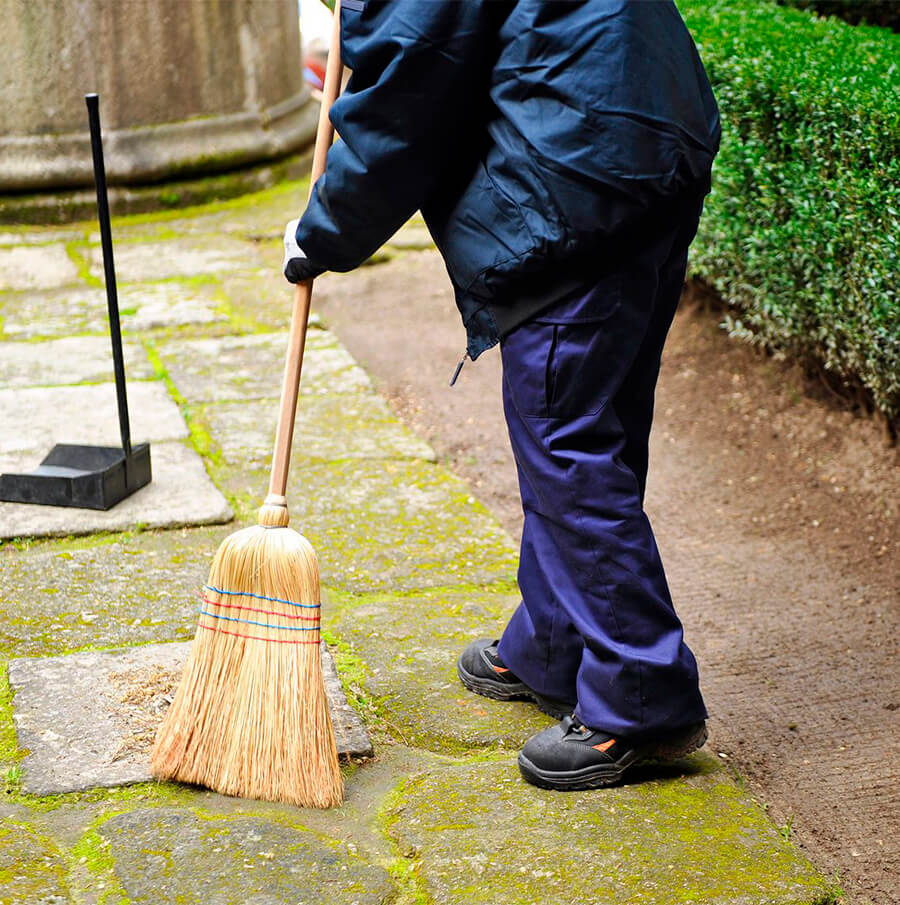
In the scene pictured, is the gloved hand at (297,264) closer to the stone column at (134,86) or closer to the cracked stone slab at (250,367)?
the cracked stone slab at (250,367)

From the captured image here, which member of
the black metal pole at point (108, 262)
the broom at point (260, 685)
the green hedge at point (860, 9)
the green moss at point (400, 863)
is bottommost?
the green moss at point (400, 863)

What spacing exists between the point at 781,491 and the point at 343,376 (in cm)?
162

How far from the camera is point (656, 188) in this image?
219 cm

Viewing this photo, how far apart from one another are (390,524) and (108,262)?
1.03m

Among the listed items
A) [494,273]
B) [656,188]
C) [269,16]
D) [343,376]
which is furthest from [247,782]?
[269,16]

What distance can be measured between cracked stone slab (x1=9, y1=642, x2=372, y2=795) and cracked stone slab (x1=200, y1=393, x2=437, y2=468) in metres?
1.20

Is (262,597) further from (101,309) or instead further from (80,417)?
(101,309)

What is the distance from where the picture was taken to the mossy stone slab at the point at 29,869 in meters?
2.05

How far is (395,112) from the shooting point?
7.05 feet

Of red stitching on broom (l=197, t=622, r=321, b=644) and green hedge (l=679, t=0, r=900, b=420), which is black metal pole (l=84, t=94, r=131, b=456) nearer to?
red stitching on broom (l=197, t=622, r=321, b=644)

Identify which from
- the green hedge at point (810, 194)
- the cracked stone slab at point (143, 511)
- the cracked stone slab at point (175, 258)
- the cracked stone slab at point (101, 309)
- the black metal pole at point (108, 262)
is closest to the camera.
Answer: the black metal pole at point (108, 262)

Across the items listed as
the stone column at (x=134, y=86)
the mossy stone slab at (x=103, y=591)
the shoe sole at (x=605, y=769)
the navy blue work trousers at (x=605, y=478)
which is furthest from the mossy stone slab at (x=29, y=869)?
the stone column at (x=134, y=86)

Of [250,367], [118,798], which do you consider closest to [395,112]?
[118,798]

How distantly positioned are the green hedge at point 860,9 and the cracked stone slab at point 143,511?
375 centimetres
